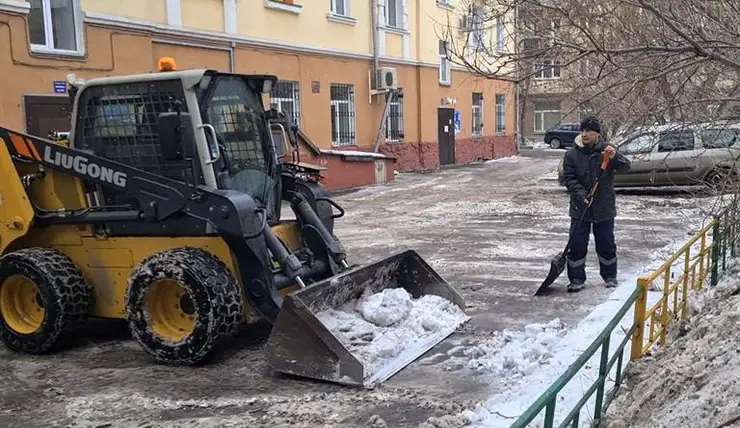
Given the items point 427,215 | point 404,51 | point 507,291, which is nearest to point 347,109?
point 404,51

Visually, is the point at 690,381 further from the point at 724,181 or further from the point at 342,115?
the point at 342,115

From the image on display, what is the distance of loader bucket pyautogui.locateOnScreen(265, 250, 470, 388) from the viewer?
5.02 metres

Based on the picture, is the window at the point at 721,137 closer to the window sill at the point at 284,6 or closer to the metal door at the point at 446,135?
the window sill at the point at 284,6

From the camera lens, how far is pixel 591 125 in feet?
23.8

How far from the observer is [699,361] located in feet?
13.2

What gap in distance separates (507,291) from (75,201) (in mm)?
4351

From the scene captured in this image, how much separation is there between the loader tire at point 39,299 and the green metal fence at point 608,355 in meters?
4.02

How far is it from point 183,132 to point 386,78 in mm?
16762

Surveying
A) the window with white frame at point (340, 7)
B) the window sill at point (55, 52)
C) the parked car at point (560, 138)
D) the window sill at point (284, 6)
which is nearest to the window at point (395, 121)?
the window with white frame at point (340, 7)

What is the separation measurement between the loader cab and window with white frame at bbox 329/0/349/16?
46.5 feet

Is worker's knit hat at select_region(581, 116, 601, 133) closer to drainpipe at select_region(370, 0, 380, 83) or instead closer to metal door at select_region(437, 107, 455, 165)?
drainpipe at select_region(370, 0, 380, 83)

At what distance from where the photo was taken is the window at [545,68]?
4.90m

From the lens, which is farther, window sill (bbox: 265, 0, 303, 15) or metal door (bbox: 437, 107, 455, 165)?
Answer: metal door (bbox: 437, 107, 455, 165)

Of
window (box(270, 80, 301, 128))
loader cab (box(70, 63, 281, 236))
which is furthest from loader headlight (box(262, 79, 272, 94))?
window (box(270, 80, 301, 128))
